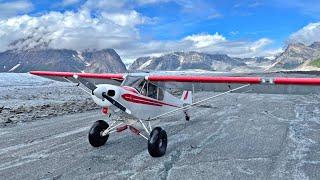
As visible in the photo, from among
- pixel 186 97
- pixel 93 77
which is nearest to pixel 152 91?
pixel 93 77

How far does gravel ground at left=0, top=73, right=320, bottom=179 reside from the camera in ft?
25.2

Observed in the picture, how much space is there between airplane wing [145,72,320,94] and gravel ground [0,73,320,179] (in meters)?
1.46

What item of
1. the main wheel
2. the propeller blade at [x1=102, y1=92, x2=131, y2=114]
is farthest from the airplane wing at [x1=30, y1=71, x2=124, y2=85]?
the propeller blade at [x1=102, y1=92, x2=131, y2=114]

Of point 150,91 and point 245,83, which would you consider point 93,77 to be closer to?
point 150,91

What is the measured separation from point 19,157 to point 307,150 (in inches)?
278

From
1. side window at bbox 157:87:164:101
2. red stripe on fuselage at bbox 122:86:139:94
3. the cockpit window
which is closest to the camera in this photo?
red stripe on fuselage at bbox 122:86:139:94

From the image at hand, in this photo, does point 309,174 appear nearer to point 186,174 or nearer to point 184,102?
point 186,174

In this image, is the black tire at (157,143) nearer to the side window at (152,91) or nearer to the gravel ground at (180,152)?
the gravel ground at (180,152)

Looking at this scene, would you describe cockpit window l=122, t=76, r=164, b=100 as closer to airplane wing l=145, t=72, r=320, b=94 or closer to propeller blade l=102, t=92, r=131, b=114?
airplane wing l=145, t=72, r=320, b=94

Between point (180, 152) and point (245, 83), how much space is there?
265 cm

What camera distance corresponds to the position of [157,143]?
9055mm

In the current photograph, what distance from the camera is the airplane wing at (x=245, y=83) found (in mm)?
10023

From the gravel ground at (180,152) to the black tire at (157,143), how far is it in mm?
220

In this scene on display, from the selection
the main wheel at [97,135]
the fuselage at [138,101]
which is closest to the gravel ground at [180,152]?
the main wheel at [97,135]
